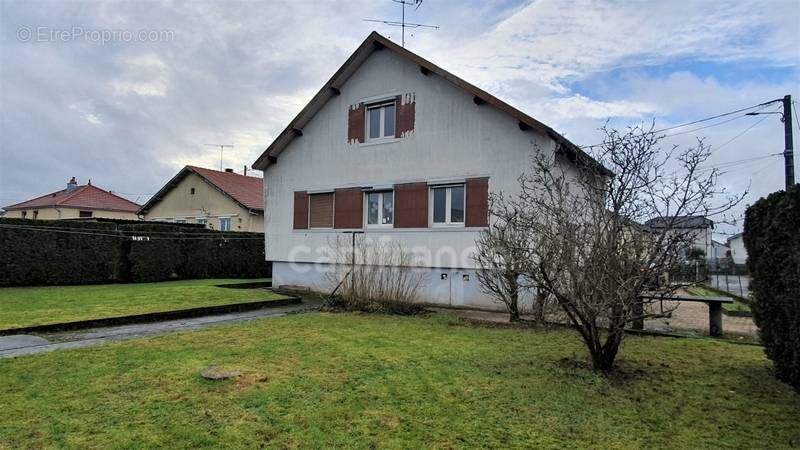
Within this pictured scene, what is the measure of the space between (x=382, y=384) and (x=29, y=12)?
13.4 metres

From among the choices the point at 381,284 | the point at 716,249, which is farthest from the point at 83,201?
the point at 716,249

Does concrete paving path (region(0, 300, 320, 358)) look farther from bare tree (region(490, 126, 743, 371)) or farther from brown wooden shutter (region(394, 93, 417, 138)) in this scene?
bare tree (region(490, 126, 743, 371))

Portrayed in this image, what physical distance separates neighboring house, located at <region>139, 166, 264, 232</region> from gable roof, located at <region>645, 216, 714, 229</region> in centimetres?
2288

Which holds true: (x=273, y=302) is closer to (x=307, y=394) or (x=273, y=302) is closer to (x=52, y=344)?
(x=52, y=344)

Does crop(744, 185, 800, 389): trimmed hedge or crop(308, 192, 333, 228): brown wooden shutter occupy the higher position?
crop(308, 192, 333, 228): brown wooden shutter

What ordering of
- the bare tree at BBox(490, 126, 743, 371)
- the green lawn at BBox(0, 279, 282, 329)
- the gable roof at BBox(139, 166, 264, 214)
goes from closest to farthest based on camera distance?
the bare tree at BBox(490, 126, 743, 371) → the green lawn at BBox(0, 279, 282, 329) → the gable roof at BBox(139, 166, 264, 214)

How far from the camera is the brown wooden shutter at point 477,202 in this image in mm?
11531

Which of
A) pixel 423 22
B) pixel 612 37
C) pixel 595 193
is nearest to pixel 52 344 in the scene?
pixel 595 193

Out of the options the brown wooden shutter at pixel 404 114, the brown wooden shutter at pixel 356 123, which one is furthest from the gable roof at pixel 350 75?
the brown wooden shutter at pixel 356 123

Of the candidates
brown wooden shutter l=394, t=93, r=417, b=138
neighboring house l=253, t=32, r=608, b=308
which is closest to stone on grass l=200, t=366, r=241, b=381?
neighboring house l=253, t=32, r=608, b=308

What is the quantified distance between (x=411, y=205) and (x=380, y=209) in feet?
4.22

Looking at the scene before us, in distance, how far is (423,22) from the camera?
595 inches

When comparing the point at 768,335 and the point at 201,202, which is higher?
the point at 201,202

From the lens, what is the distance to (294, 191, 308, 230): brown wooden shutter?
15109 mm
